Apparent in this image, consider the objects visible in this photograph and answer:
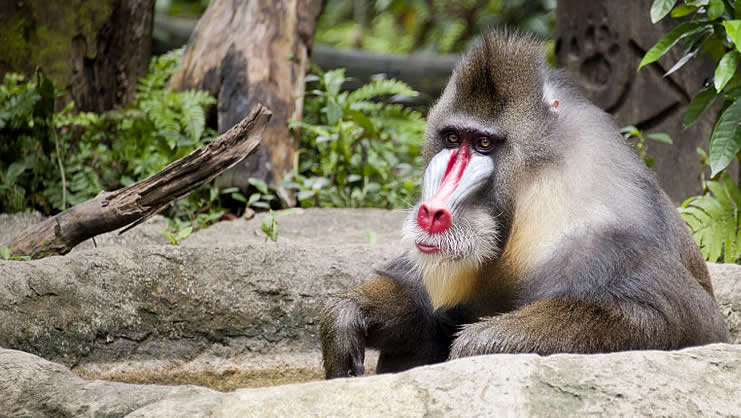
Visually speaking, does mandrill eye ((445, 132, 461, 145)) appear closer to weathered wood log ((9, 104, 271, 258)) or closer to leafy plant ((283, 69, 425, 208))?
weathered wood log ((9, 104, 271, 258))

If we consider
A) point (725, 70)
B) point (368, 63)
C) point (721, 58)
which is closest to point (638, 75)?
point (721, 58)

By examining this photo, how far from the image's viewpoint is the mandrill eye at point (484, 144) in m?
3.41

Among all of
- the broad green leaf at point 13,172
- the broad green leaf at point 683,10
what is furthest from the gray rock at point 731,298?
the broad green leaf at point 13,172

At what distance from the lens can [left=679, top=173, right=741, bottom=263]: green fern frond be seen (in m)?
5.33

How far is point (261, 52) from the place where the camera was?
23.9 feet

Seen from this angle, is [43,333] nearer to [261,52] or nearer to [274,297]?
[274,297]

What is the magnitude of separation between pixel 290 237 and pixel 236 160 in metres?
1.95

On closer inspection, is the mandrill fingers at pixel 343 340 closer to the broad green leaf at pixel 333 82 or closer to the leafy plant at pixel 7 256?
the leafy plant at pixel 7 256

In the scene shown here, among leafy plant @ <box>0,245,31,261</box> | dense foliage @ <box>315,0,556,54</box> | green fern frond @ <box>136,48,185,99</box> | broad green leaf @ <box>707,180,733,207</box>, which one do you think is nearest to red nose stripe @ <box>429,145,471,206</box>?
leafy plant @ <box>0,245,31,261</box>

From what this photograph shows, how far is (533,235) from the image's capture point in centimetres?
334

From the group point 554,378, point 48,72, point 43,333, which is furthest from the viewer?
point 48,72

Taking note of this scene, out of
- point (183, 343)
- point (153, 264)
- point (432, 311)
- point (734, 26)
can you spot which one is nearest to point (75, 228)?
point (153, 264)

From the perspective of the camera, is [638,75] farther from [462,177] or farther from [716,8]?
[462,177]

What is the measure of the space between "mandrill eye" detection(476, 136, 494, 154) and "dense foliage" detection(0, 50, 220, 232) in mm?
3245
